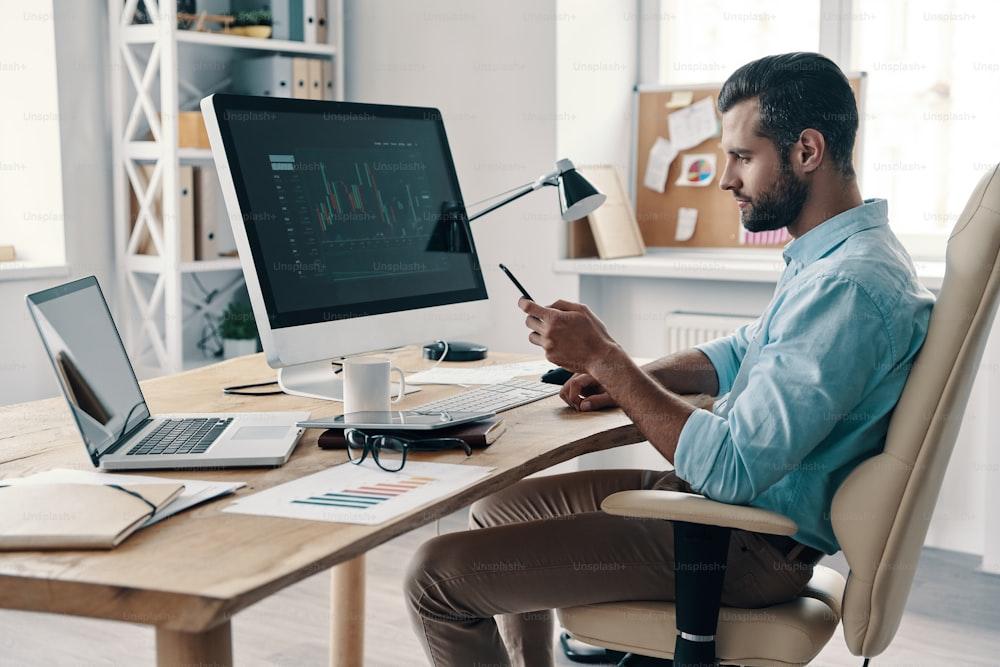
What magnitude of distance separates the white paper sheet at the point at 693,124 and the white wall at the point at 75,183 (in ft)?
5.87

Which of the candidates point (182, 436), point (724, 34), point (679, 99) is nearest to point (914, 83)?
point (724, 34)

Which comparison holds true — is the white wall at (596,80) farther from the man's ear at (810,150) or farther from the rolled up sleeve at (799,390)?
the rolled up sleeve at (799,390)

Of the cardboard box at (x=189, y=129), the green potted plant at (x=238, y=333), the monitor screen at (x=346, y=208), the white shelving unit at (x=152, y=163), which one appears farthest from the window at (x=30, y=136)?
the monitor screen at (x=346, y=208)

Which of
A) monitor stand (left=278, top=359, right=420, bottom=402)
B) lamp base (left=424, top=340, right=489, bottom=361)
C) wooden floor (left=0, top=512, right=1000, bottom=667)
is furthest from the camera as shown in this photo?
wooden floor (left=0, top=512, right=1000, bottom=667)

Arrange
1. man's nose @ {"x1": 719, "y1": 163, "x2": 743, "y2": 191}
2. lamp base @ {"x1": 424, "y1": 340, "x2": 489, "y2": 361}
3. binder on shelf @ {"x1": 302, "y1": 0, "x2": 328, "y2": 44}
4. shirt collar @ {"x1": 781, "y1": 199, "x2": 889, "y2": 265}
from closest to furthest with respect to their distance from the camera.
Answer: shirt collar @ {"x1": 781, "y1": 199, "x2": 889, "y2": 265} < man's nose @ {"x1": 719, "y1": 163, "x2": 743, "y2": 191} < lamp base @ {"x1": 424, "y1": 340, "x2": 489, "y2": 361} < binder on shelf @ {"x1": 302, "y1": 0, "x2": 328, "y2": 44}

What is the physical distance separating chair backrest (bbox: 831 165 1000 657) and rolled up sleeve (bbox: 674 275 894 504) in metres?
0.06

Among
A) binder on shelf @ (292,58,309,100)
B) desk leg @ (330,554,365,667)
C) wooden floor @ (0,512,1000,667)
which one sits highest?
binder on shelf @ (292,58,309,100)

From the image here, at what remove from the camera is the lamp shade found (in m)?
2.20

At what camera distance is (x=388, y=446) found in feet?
4.96

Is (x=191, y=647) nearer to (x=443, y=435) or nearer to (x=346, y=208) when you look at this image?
(x=443, y=435)

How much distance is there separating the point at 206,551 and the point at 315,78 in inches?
113

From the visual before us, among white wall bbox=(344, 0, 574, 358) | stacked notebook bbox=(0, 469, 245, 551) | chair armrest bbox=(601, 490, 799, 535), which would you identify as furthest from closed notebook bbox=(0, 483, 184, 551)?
white wall bbox=(344, 0, 574, 358)

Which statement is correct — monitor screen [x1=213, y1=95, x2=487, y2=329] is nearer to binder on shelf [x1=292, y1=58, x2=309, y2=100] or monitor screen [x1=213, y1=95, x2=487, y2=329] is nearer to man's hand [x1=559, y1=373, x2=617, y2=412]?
man's hand [x1=559, y1=373, x2=617, y2=412]

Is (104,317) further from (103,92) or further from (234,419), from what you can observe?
(103,92)
